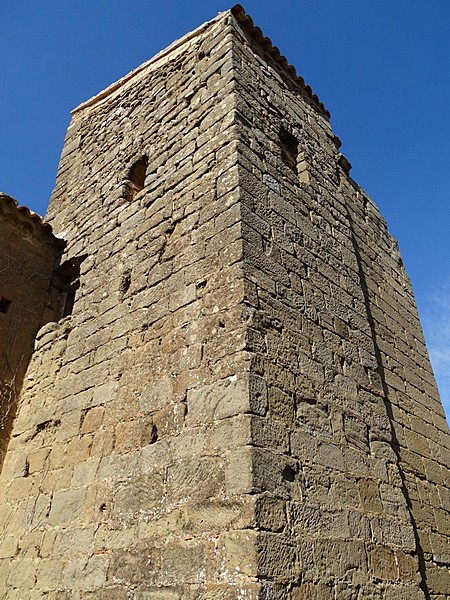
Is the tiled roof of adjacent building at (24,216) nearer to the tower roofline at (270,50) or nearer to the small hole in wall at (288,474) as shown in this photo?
the tower roofline at (270,50)

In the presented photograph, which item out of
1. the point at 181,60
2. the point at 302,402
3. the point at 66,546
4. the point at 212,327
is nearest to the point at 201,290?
the point at 212,327

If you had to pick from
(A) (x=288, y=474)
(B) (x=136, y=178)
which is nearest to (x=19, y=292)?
(B) (x=136, y=178)

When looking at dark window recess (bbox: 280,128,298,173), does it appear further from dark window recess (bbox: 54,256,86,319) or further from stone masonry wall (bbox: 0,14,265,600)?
dark window recess (bbox: 54,256,86,319)

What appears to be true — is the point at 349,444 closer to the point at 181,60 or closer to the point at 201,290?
the point at 201,290

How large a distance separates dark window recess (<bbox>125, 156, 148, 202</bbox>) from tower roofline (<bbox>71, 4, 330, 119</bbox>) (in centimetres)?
140

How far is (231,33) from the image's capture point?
14.9 feet

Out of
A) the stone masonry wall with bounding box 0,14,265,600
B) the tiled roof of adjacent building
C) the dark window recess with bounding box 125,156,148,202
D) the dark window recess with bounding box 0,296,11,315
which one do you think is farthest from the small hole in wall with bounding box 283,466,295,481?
the tiled roof of adjacent building

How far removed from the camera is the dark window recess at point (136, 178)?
189 inches

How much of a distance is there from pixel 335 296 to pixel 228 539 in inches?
86.7

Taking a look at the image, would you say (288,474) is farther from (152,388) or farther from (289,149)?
(289,149)

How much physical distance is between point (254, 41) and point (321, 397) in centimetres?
384

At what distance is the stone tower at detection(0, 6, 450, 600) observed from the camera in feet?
8.13

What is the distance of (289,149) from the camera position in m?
4.68

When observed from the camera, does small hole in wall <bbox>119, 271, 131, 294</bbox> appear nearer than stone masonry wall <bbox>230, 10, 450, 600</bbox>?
No
